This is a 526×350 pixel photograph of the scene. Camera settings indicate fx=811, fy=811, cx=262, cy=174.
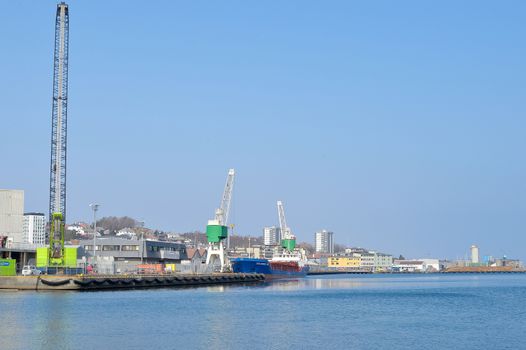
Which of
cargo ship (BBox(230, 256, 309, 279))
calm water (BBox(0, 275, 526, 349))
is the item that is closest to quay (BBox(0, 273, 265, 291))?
calm water (BBox(0, 275, 526, 349))

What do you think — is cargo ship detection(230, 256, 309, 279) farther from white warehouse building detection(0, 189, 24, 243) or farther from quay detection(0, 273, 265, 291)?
white warehouse building detection(0, 189, 24, 243)

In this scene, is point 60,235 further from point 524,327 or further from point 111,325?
point 524,327

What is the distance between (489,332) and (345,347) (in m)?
13.2

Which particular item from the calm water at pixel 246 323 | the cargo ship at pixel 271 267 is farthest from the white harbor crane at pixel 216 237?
the calm water at pixel 246 323

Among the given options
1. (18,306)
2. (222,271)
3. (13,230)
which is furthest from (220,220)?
(18,306)

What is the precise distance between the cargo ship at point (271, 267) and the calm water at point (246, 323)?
211 feet

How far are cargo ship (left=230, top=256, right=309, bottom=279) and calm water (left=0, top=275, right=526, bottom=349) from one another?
64.3m

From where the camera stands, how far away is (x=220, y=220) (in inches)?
5551

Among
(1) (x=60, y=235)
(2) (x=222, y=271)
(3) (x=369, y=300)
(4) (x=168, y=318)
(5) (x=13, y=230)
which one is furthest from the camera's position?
(2) (x=222, y=271)

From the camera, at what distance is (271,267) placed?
157125 mm

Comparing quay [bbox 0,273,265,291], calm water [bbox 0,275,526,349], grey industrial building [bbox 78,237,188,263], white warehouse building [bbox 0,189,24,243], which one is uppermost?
white warehouse building [bbox 0,189,24,243]

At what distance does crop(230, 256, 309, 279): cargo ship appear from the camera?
144 metres

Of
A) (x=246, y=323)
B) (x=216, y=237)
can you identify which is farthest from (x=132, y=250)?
(x=246, y=323)

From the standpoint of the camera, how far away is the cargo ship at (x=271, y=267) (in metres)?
144
